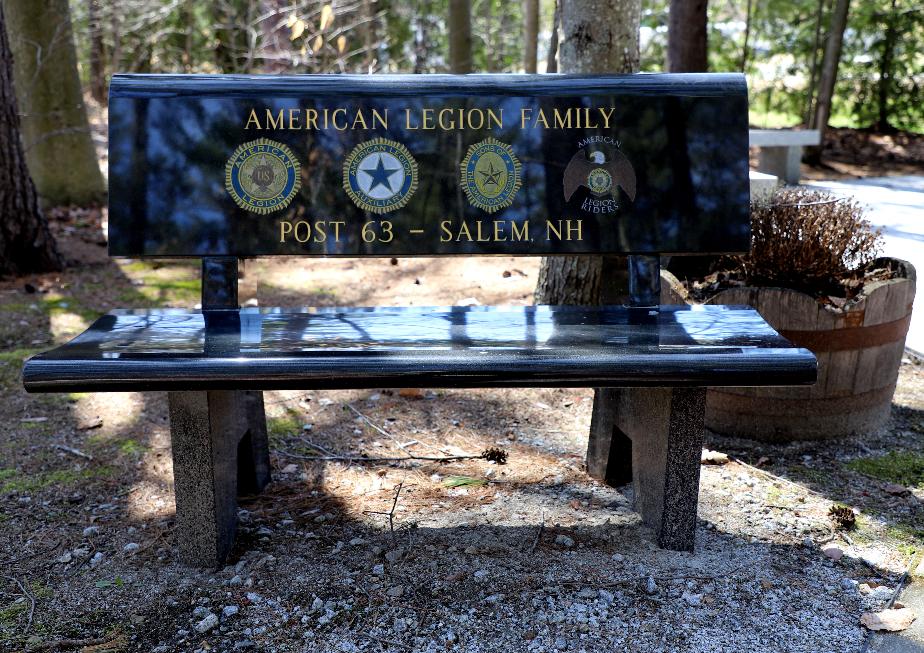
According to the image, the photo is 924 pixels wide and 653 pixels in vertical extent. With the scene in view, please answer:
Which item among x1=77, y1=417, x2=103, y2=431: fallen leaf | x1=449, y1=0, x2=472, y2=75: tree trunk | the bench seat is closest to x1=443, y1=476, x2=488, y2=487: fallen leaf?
the bench seat

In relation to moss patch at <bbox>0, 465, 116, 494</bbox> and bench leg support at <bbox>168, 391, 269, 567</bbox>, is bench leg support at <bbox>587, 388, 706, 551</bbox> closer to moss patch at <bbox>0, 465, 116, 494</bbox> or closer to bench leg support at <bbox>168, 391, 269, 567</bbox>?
bench leg support at <bbox>168, 391, 269, 567</bbox>

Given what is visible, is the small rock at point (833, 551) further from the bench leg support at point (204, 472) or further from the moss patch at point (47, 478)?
the moss patch at point (47, 478)

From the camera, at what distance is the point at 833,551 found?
2.74 meters

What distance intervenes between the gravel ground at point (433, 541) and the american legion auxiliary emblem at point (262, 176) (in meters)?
1.05

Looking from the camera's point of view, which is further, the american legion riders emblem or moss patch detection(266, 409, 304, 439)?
moss patch detection(266, 409, 304, 439)

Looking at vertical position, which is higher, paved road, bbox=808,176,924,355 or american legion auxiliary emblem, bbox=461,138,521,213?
american legion auxiliary emblem, bbox=461,138,521,213

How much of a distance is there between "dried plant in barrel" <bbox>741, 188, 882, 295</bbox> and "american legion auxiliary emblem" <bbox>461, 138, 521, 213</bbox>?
4.19 feet

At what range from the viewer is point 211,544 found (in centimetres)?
263

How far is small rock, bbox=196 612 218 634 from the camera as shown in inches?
92.5

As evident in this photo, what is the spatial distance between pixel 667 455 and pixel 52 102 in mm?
7203

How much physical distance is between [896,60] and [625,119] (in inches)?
591

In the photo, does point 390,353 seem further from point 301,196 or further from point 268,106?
point 268,106

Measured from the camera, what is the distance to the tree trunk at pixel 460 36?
35.0ft

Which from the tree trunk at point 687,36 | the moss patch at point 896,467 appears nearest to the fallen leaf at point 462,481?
the moss patch at point 896,467
